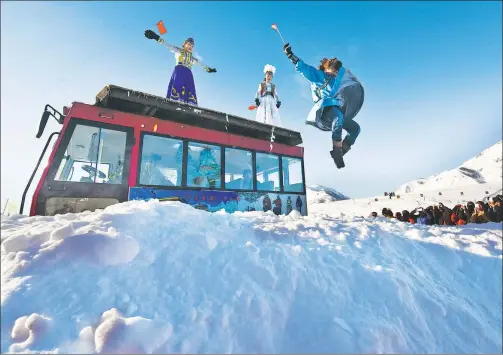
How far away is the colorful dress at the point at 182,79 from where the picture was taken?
22.5 ft

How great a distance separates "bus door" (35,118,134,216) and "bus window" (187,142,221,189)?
1132 millimetres

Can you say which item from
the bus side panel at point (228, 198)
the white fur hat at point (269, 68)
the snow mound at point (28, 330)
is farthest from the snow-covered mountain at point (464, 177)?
the snow mound at point (28, 330)

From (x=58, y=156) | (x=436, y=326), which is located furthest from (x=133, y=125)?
(x=436, y=326)

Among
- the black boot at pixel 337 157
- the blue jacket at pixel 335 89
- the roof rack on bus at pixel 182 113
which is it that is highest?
the roof rack on bus at pixel 182 113

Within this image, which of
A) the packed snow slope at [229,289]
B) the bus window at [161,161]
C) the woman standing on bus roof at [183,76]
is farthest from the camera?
the woman standing on bus roof at [183,76]

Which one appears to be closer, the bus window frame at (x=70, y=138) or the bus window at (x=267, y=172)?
the bus window frame at (x=70, y=138)

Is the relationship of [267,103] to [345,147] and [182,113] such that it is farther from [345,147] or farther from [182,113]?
[345,147]

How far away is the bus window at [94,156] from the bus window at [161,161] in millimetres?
391

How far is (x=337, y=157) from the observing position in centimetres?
385

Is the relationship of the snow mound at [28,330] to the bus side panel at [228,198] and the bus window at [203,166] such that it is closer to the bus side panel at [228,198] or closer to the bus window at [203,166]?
the bus side panel at [228,198]

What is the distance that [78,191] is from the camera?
159 inches

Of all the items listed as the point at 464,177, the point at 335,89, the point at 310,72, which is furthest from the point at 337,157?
the point at 464,177

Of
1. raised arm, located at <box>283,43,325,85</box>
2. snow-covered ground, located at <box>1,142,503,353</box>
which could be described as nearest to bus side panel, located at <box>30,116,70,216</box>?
snow-covered ground, located at <box>1,142,503,353</box>

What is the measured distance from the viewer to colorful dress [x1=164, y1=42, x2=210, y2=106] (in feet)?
22.5
